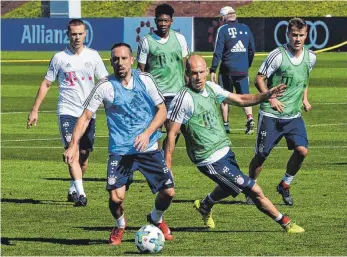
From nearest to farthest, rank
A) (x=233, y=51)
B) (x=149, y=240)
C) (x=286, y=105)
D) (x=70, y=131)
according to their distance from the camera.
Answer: (x=149, y=240) → (x=286, y=105) → (x=70, y=131) → (x=233, y=51)

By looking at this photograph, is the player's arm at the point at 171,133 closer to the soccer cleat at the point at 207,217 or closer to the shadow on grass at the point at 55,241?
the soccer cleat at the point at 207,217

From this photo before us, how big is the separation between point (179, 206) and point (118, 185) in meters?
2.88

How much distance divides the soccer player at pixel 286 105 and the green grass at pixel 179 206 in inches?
24.7

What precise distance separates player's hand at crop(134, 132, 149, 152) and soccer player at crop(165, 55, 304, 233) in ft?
1.69

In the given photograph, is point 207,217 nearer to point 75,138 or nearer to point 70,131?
point 75,138

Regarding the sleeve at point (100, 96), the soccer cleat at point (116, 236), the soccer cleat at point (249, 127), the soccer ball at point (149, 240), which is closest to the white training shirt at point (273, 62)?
the sleeve at point (100, 96)

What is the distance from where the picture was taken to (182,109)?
477 inches

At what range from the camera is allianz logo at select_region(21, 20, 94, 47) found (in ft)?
185

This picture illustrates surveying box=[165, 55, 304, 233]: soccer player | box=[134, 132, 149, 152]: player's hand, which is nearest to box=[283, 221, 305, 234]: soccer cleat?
box=[165, 55, 304, 233]: soccer player

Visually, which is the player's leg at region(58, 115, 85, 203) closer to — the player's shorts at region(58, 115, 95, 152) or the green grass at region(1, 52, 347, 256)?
the player's shorts at region(58, 115, 95, 152)

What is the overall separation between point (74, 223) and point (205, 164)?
2.01 meters

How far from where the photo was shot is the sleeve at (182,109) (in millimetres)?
12125

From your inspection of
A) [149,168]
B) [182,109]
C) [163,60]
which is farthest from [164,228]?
[163,60]

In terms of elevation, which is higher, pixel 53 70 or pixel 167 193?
pixel 53 70
